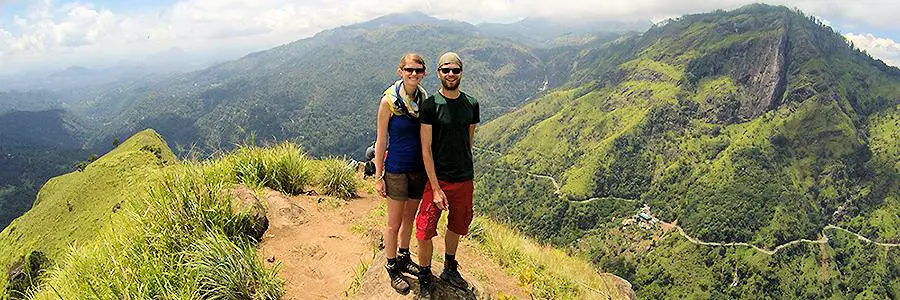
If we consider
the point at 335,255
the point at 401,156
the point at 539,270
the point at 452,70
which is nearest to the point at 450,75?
the point at 452,70

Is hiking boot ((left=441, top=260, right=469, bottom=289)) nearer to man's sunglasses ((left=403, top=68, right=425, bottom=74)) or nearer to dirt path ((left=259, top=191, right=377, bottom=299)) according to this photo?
dirt path ((left=259, top=191, right=377, bottom=299))

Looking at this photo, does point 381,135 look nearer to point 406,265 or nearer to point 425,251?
point 425,251

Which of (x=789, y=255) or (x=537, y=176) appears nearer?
(x=789, y=255)

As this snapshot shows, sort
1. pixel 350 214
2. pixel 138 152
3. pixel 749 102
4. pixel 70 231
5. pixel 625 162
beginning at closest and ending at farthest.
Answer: pixel 350 214, pixel 70 231, pixel 138 152, pixel 625 162, pixel 749 102

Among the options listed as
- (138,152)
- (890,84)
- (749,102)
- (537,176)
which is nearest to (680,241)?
(537,176)

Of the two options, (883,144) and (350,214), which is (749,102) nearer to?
(883,144)

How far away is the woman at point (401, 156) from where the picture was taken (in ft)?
15.5

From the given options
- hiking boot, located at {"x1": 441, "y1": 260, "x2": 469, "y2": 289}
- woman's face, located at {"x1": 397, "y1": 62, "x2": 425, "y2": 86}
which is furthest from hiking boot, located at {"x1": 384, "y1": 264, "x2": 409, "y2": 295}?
woman's face, located at {"x1": 397, "y1": 62, "x2": 425, "y2": 86}

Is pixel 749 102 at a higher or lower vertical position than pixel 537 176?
higher

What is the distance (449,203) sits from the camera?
5.01 m

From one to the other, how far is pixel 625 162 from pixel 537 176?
1154 inches

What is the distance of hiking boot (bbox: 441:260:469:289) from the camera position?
5.50 m

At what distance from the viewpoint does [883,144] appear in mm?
139875

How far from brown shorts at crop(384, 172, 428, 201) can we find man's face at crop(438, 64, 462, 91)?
1.09 meters
